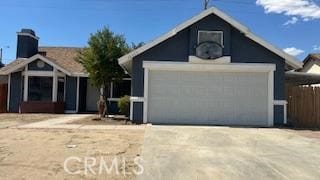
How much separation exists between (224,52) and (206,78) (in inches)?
57.3

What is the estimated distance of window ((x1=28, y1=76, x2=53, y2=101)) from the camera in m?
26.7

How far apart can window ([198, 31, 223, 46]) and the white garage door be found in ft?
4.94

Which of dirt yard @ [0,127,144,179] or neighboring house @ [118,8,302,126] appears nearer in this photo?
dirt yard @ [0,127,144,179]

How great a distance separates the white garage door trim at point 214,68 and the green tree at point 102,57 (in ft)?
12.3

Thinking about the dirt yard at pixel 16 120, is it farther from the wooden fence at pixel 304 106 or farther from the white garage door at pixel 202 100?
the wooden fence at pixel 304 106

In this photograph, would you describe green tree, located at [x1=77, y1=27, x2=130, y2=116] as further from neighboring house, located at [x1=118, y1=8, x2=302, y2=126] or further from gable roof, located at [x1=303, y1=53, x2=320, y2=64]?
gable roof, located at [x1=303, y1=53, x2=320, y2=64]

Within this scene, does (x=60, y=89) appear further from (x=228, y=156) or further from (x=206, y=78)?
(x=228, y=156)

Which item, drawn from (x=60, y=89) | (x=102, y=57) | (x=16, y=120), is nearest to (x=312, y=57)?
(x=102, y=57)

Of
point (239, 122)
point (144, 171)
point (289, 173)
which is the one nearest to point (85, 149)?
point (144, 171)

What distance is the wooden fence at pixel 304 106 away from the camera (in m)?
20.3

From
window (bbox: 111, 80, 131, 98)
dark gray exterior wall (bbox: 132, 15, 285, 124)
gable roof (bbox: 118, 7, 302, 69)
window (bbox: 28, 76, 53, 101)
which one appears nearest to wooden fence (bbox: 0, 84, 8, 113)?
window (bbox: 28, 76, 53, 101)

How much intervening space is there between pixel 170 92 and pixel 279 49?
5348 mm

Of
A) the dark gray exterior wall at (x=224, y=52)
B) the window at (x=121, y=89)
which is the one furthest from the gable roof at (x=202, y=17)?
the window at (x=121, y=89)

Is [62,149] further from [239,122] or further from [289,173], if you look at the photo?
[239,122]
